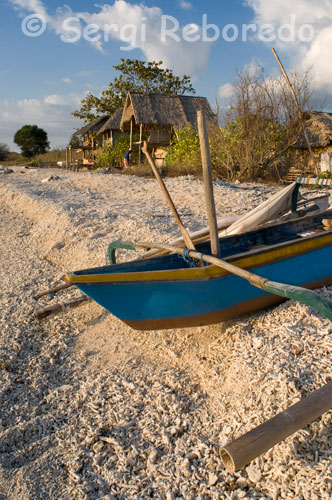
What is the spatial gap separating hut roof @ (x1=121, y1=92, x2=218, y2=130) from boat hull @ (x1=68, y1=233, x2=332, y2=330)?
15.2 metres

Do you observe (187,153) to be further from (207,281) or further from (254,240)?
(207,281)

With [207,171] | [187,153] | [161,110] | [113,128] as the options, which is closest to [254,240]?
[207,171]

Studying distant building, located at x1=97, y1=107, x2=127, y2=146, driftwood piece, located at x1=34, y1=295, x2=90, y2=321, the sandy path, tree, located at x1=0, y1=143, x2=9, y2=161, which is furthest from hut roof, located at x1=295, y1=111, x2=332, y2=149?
tree, located at x1=0, y1=143, x2=9, y2=161

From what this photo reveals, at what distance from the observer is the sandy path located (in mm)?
2203

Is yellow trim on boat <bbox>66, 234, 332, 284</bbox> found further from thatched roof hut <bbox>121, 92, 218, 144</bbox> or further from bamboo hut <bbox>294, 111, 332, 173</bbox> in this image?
thatched roof hut <bbox>121, 92, 218, 144</bbox>

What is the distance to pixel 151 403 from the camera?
2.89 metres

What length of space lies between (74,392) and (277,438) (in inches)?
71.2

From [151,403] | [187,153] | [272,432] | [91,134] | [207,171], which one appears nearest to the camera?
[272,432]

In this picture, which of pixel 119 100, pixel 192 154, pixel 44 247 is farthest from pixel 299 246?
pixel 119 100

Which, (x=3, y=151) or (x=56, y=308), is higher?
(x=3, y=151)

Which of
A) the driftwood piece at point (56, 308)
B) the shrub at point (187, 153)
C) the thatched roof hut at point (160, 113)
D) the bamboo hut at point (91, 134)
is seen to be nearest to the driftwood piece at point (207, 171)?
the driftwood piece at point (56, 308)

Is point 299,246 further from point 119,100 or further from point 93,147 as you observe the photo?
point 119,100

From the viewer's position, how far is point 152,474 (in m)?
2.30

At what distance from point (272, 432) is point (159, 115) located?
59.3ft
